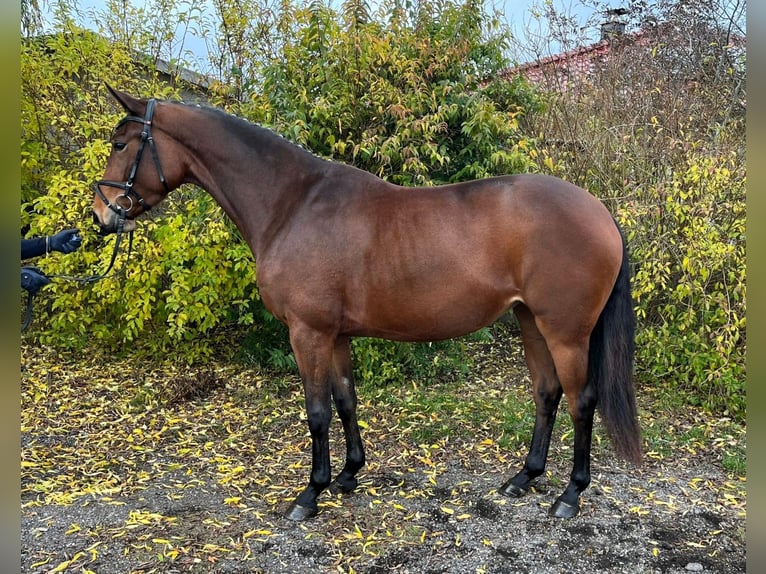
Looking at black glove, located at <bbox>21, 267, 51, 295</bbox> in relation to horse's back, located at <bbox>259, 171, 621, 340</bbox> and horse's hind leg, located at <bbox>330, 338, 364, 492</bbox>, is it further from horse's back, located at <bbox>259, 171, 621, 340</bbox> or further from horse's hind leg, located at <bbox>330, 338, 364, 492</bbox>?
horse's hind leg, located at <bbox>330, 338, 364, 492</bbox>

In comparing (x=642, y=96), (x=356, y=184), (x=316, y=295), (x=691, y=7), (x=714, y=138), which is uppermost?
(x=691, y=7)

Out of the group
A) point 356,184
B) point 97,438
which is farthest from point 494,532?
point 97,438

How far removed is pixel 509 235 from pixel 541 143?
3.66m

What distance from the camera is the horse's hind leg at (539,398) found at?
10.2ft

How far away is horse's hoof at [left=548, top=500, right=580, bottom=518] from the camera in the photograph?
2797 millimetres

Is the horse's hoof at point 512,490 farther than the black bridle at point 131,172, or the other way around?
the horse's hoof at point 512,490

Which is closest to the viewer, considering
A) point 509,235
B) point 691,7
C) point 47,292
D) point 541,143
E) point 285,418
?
point 509,235

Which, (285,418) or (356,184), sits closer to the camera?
(356,184)

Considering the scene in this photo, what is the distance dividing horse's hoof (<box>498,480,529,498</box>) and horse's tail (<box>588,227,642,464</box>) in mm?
631

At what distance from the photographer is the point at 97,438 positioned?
Result: 13.3 ft

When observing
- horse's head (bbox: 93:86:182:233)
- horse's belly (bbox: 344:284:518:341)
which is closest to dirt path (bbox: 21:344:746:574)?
horse's belly (bbox: 344:284:518:341)

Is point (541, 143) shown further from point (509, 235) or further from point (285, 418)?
point (285, 418)

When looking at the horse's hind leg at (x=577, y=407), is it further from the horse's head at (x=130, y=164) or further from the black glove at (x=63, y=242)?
the black glove at (x=63, y=242)

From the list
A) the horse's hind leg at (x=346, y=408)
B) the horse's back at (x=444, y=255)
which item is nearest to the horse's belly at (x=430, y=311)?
the horse's back at (x=444, y=255)
